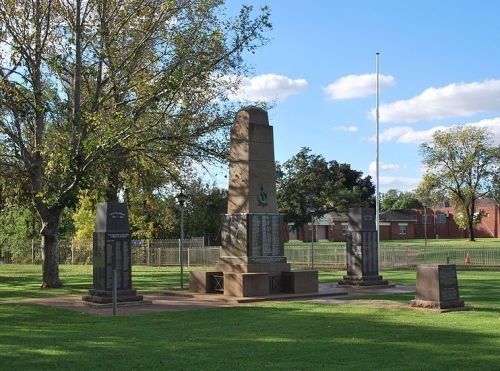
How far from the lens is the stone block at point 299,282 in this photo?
2036 cm

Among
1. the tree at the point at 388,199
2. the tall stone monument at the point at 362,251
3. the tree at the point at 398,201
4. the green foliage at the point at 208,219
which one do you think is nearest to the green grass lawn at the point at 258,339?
the tall stone monument at the point at 362,251

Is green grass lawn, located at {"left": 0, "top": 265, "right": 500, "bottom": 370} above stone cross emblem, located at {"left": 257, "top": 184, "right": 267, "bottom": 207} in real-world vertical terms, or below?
below

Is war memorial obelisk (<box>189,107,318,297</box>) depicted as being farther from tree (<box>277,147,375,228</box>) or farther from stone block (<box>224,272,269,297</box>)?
tree (<box>277,147,375,228</box>)

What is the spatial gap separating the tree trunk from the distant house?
69199 mm

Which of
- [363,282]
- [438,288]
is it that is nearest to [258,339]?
[438,288]

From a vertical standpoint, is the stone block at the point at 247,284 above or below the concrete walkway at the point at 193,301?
above

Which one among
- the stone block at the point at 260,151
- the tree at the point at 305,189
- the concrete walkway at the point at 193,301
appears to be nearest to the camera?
the concrete walkway at the point at 193,301

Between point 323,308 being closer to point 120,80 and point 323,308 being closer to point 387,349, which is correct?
point 387,349

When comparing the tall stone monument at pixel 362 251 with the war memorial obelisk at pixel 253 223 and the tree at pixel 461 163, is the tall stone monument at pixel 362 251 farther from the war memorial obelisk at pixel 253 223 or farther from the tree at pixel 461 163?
the tree at pixel 461 163

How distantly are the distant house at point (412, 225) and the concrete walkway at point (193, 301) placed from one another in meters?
72.3

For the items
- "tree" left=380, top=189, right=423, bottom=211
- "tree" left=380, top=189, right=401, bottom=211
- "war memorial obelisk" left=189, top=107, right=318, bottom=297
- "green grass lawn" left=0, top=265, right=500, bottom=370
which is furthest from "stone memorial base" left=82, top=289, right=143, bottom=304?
"tree" left=380, top=189, right=401, bottom=211

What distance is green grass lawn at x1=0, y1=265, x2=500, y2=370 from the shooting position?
30.3 ft

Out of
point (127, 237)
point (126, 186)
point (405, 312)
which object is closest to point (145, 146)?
point (127, 237)

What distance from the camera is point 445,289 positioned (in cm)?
1548
